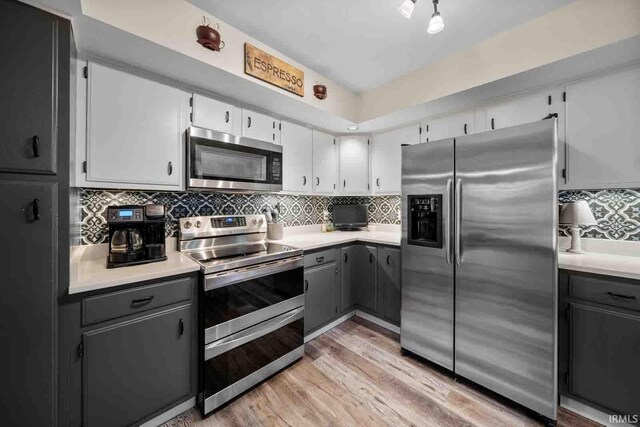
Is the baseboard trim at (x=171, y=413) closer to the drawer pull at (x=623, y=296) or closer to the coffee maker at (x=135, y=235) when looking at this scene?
the coffee maker at (x=135, y=235)

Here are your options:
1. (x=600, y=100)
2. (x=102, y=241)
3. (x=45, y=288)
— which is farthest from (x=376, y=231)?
(x=45, y=288)

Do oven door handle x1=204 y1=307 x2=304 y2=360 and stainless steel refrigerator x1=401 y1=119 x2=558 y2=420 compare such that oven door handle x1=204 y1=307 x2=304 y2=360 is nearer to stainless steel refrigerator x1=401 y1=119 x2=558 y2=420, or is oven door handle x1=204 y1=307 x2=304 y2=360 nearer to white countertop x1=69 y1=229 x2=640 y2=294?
white countertop x1=69 y1=229 x2=640 y2=294

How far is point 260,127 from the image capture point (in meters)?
2.35

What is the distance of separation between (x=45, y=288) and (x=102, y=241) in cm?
75

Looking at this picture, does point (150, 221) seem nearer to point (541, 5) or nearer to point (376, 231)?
point (376, 231)

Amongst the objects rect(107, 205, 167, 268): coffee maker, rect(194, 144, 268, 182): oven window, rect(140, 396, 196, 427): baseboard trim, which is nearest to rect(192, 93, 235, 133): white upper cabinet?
rect(194, 144, 268, 182): oven window

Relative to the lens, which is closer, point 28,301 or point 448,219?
point 28,301

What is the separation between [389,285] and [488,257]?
3.45ft

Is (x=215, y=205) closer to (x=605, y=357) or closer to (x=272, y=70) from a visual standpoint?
(x=272, y=70)

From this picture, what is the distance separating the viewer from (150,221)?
1613 mm

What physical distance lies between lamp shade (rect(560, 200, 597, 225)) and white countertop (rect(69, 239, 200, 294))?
2690 mm

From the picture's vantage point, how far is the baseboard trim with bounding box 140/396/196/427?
1440 mm

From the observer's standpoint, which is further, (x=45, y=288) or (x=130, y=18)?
(x=130, y=18)

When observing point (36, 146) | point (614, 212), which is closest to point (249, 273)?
point (36, 146)
